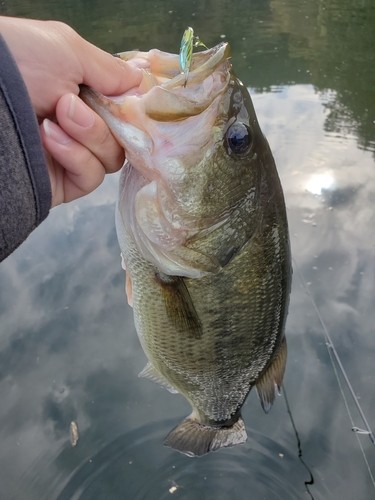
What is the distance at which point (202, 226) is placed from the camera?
1.15 m

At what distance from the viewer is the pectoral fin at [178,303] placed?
124cm

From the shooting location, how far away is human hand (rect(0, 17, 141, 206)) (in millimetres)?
943

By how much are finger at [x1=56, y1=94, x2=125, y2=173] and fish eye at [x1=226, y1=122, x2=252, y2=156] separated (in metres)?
0.30

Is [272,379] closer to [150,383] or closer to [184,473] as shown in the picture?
[184,473]

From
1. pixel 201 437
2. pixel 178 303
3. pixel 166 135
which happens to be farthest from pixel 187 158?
pixel 201 437

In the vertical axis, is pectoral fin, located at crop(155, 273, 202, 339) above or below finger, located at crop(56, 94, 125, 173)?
below

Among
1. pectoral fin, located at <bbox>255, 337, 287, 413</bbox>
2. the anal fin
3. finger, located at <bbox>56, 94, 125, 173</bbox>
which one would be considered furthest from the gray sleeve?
pectoral fin, located at <bbox>255, 337, 287, 413</bbox>

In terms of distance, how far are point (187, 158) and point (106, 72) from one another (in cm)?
29

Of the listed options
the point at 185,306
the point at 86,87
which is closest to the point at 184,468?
the point at 185,306

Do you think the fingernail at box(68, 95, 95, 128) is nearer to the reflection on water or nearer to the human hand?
the human hand

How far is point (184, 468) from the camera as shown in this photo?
222cm

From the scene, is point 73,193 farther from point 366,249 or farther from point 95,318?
point 366,249

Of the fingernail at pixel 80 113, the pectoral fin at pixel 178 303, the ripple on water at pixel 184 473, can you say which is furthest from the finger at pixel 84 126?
the ripple on water at pixel 184 473

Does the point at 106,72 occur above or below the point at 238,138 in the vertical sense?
above
